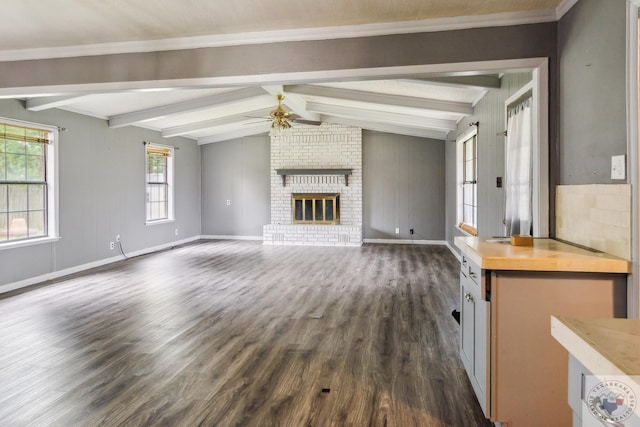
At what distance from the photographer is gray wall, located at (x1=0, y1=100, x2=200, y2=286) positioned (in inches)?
221

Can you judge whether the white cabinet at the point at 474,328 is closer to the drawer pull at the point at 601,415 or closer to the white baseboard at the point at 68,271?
the drawer pull at the point at 601,415

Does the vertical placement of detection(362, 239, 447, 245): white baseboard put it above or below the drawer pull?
below

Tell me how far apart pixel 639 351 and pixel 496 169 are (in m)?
4.18

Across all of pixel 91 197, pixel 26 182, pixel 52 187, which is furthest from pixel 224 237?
pixel 26 182

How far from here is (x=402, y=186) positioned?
9625 mm

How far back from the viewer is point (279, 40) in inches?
126

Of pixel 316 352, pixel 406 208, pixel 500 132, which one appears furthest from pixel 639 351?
pixel 406 208

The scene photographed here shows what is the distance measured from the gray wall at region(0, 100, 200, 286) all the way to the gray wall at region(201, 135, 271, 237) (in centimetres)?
167

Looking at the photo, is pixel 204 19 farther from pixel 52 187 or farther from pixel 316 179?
pixel 316 179

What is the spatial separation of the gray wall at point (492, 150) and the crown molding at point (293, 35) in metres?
0.82

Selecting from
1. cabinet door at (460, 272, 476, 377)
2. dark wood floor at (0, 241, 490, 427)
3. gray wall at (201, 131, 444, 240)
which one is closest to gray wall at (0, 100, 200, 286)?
dark wood floor at (0, 241, 490, 427)

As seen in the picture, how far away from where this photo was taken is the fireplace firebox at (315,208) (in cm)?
969

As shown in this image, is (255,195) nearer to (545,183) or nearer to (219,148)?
(219,148)

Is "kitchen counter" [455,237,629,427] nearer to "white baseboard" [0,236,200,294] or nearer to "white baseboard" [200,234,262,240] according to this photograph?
"white baseboard" [0,236,200,294]
